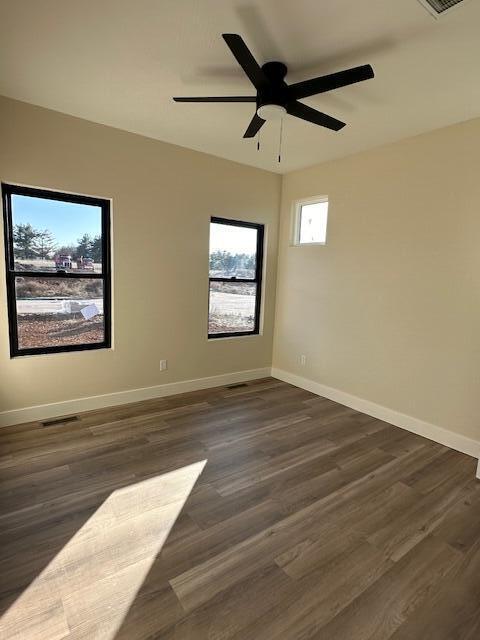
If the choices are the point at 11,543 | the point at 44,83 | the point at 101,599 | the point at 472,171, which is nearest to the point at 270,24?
the point at 44,83

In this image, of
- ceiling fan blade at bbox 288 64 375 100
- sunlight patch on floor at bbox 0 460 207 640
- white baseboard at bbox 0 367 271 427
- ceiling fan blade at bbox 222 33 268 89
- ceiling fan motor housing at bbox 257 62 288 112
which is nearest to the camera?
sunlight patch on floor at bbox 0 460 207 640

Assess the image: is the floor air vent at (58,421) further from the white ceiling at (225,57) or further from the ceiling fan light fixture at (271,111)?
the ceiling fan light fixture at (271,111)

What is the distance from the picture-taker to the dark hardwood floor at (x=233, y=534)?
1479mm

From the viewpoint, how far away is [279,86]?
2086 mm

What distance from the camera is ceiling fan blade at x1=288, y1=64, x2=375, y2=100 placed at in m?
1.77

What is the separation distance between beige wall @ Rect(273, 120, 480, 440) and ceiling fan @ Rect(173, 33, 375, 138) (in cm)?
130

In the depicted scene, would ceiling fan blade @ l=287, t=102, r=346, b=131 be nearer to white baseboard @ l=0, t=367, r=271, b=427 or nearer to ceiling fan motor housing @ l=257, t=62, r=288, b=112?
ceiling fan motor housing @ l=257, t=62, r=288, b=112

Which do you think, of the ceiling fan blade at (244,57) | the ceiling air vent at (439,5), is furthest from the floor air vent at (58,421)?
the ceiling air vent at (439,5)

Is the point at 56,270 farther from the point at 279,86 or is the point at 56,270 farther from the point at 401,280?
the point at 401,280

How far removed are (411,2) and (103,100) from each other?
221 centimetres

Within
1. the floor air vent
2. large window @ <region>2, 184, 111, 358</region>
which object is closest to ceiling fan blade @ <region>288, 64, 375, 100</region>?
large window @ <region>2, 184, 111, 358</region>

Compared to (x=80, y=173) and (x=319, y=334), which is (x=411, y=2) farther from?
(x=319, y=334)

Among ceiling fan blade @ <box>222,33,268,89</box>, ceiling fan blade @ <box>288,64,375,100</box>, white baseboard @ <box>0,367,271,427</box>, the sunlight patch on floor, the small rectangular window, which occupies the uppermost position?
ceiling fan blade @ <box>222,33,268,89</box>

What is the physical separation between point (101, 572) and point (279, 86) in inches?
111
